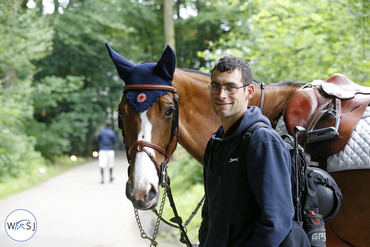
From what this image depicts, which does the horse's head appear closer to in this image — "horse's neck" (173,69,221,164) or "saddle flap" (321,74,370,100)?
"horse's neck" (173,69,221,164)

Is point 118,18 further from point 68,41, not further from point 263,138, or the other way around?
point 263,138

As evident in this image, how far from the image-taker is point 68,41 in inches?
→ 650

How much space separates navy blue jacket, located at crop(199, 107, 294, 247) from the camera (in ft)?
4.66

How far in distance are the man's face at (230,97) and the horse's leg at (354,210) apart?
966 millimetres

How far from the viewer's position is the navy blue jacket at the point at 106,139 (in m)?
11.8

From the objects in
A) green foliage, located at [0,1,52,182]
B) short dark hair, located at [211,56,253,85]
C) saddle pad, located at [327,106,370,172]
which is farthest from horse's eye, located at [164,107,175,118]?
green foliage, located at [0,1,52,182]

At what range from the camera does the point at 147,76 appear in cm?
238

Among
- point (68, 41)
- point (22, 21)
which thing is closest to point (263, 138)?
point (22, 21)

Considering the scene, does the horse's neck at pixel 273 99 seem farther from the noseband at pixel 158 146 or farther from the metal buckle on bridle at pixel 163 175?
the metal buckle on bridle at pixel 163 175

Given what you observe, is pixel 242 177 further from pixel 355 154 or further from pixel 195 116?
pixel 195 116

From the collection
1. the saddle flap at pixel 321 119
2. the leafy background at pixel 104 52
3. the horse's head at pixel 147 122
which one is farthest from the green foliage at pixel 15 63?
the saddle flap at pixel 321 119

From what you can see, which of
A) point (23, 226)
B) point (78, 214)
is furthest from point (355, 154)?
point (78, 214)

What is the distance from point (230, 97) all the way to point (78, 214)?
6.88 metres

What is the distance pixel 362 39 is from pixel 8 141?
9.80 meters
